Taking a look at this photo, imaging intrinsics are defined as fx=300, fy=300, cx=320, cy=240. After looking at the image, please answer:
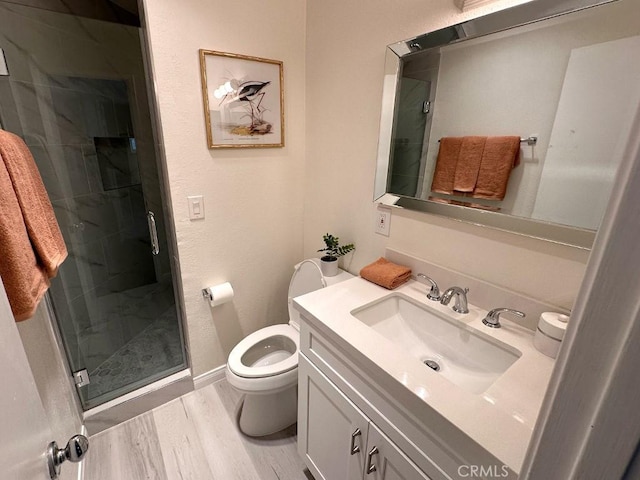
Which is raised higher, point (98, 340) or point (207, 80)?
→ point (207, 80)

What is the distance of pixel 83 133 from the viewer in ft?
5.60

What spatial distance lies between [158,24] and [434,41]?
1134mm

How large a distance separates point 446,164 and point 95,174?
197 cm

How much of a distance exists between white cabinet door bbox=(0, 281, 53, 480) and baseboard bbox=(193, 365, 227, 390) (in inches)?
51.4

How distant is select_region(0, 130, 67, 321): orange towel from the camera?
755 mm

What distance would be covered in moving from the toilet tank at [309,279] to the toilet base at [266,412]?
379 millimetres

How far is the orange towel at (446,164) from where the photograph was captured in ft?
3.72

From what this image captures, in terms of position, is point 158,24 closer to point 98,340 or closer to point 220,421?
point 98,340

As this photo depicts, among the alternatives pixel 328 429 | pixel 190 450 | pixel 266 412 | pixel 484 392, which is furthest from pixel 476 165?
pixel 190 450

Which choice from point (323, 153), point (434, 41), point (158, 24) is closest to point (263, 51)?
point (158, 24)

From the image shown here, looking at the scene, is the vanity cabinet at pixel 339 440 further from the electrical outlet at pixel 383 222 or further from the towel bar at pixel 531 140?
the towel bar at pixel 531 140

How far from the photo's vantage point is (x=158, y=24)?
1273 mm

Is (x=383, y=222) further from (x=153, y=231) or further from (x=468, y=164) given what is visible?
(x=153, y=231)

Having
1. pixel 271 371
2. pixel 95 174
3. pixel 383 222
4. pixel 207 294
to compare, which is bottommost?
pixel 271 371
